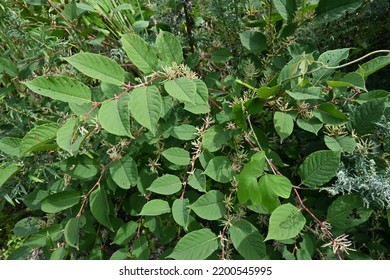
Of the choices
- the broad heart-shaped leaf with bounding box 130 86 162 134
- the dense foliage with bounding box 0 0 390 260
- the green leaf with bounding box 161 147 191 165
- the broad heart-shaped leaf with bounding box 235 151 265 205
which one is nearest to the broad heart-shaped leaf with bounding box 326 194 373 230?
the dense foliage with bounding box 0 0 390 260

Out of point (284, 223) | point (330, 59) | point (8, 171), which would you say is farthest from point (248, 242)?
point (8, 171)

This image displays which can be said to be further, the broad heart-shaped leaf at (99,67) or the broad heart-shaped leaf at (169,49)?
the broad heart-shaped leaf at (169,49)

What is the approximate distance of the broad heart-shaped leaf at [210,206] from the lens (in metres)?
0.88

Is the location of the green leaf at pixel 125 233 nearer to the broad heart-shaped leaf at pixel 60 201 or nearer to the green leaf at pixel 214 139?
the broad heart-shaped leaf at pixel 60 201

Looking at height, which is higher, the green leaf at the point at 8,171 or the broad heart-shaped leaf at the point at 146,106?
the broad heart-shaped leaf at the point at 146,106

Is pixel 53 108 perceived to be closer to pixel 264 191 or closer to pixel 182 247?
pixel 182 247

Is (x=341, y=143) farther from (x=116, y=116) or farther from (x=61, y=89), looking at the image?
(x=61, y=89)

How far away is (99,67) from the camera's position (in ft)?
2.64

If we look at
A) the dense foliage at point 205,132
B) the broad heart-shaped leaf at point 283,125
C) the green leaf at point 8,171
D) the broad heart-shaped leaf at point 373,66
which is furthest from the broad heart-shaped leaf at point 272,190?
the green leaf at point 8,171

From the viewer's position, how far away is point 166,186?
0.92 metres

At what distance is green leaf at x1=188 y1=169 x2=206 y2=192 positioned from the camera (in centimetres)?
90

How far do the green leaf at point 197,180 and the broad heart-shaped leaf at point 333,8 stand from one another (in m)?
0.52

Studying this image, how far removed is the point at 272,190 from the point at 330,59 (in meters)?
0.37

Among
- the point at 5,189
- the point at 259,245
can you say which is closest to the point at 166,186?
the point at 259,245
